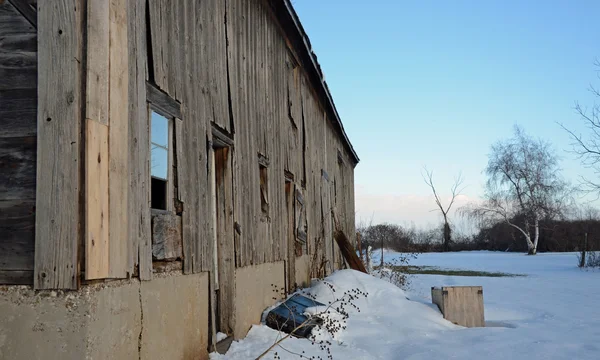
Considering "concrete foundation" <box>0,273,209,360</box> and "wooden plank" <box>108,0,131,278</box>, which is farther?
"wooden plank" <box>108,0,131,278</box>

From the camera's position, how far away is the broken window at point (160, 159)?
14.9 feet

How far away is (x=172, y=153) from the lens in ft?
15.9

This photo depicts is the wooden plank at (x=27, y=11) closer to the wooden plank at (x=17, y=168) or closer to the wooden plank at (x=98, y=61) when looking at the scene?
the wooden plank at (x=98, y=61)

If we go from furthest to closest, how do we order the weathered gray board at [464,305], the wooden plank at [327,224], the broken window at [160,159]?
the wooden plank at [327,224], the weathered gray board at [464,305], the broken window at [160,159]

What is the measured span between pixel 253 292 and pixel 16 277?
13.8ft

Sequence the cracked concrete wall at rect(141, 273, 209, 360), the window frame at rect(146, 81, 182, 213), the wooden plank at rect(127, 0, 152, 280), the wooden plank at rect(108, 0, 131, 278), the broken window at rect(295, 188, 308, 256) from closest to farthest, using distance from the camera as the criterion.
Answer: the wooden plank at rect(108, 0, 131, 278), the wooden plank at rect(127, 0, 152, 280), the cracked concrete wall at rect(141, 273, 209, 360), the window frame at rect(146, 81, 182, 213), the broken window at rect(295, 188, 308, 256)

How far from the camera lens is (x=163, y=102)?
15.2ft

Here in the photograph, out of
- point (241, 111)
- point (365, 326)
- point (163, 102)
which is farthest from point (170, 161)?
point (365, 326)

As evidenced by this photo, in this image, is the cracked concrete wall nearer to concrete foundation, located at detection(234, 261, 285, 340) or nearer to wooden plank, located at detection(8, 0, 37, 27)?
concrete foundation, located at detection(234, 261, 285, 340)

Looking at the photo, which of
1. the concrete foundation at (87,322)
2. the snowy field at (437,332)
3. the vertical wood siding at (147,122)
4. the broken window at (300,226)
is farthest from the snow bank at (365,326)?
the concrete foundation at (87,322)

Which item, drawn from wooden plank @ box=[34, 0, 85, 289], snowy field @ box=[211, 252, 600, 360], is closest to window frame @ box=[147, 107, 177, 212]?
wooden plank @ box=[34, 0, 85, 289]

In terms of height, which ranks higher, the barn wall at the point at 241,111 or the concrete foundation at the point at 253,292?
the barn wall at the point at 241,111

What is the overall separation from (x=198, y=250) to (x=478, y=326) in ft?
20.2

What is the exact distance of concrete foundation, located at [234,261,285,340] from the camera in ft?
21.7
